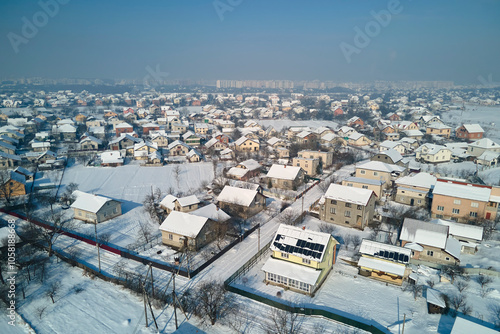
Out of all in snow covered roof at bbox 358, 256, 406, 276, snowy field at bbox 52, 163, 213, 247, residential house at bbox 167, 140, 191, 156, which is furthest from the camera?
residential house at bbox 167, 140, 191, 156

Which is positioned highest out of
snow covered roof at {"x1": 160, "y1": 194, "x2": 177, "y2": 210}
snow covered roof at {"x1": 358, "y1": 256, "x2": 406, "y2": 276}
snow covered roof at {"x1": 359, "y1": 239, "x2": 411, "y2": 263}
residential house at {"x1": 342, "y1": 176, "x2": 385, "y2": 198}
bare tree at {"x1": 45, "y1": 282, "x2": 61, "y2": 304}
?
residential house at {"x1": 342, "y1": 176, "x2": 385, "y2": 198}

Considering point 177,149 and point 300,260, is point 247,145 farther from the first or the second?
point 300,260

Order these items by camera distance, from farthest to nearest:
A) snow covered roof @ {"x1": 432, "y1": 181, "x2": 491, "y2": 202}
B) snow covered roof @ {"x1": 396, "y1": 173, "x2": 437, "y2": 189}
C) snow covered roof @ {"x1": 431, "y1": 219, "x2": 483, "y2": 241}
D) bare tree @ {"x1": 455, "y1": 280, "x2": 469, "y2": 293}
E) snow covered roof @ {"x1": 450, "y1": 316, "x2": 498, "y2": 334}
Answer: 1. snow covered roof @ {"x1": 396, "y1": 173, "x2": 437, "y2": 189}
2. snow covered roof @ {"x1": 432, "y1": 181, "x2": 491, "y2": 202}
3. snow covered roof @ {"x1": 431, "y1": 219, "x2": 483, "y2": 241}
4. bare tree @ {"x1": 455, "y1": 280, "x2": 469, "y2": 293}
5. snow covered roof @ {"x1": 450, "y1": 316, "x2": 498, "y2": 334}

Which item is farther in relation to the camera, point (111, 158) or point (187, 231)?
point (111, 158)

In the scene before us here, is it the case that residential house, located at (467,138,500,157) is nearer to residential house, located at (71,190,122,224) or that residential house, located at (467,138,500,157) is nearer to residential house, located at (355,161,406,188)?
residential house, located at (355,161,406,188)

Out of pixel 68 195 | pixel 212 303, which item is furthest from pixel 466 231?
pixel 68 195

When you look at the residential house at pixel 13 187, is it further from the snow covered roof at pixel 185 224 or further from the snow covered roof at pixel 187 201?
the snow covered roof at pixel 185 224

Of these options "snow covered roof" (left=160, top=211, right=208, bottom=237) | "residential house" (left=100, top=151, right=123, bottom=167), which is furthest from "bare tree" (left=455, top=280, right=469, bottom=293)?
"residential house" (left=100, top=151, right=123, bottom=167)
